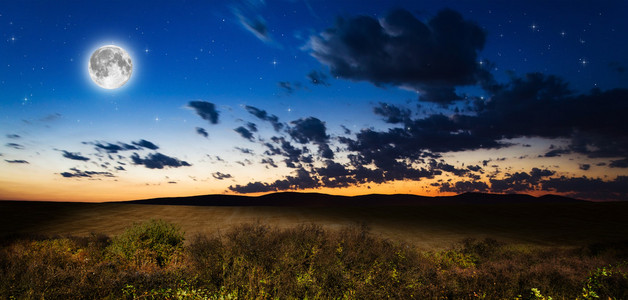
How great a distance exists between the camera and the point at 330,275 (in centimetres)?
1065

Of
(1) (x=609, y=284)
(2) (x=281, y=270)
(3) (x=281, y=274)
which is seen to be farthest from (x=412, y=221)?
(3) (x=281, y=274)

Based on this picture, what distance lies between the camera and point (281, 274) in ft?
32.2

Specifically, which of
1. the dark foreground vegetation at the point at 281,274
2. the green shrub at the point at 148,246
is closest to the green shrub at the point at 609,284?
the dark foreground vegetation at the point at 281,274

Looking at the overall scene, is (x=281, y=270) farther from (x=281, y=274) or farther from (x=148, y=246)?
(x=148, y=246)

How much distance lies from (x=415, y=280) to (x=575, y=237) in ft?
135

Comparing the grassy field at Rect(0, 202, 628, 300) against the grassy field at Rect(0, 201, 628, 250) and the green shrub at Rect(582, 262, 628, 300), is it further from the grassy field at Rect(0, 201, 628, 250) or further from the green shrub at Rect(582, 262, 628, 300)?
the grassy field at Rect(0, 201, 628, 250)

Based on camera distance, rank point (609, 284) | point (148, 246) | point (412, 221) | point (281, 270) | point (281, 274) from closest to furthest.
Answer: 1. point (281, 274)
2. point (609, 284)
3. point (281, 270)
4. point (148, 246)
5. point (412, 221)

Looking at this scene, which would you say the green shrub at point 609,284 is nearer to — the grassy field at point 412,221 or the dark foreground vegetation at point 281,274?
the dark foreground vegetation at point 281,274

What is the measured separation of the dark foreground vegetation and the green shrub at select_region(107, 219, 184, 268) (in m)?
0.05

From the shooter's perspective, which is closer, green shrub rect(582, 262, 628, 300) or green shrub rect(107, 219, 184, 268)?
green shrub rect(582, 262, 628, 300)

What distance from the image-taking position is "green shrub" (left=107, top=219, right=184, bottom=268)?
14.1 m

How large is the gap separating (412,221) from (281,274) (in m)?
48.7

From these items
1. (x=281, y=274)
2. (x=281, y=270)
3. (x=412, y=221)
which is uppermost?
(x=281, y=274)

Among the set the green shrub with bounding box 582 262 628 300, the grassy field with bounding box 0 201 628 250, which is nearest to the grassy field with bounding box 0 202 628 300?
the green shrub with bounding box 582 262 628 300
